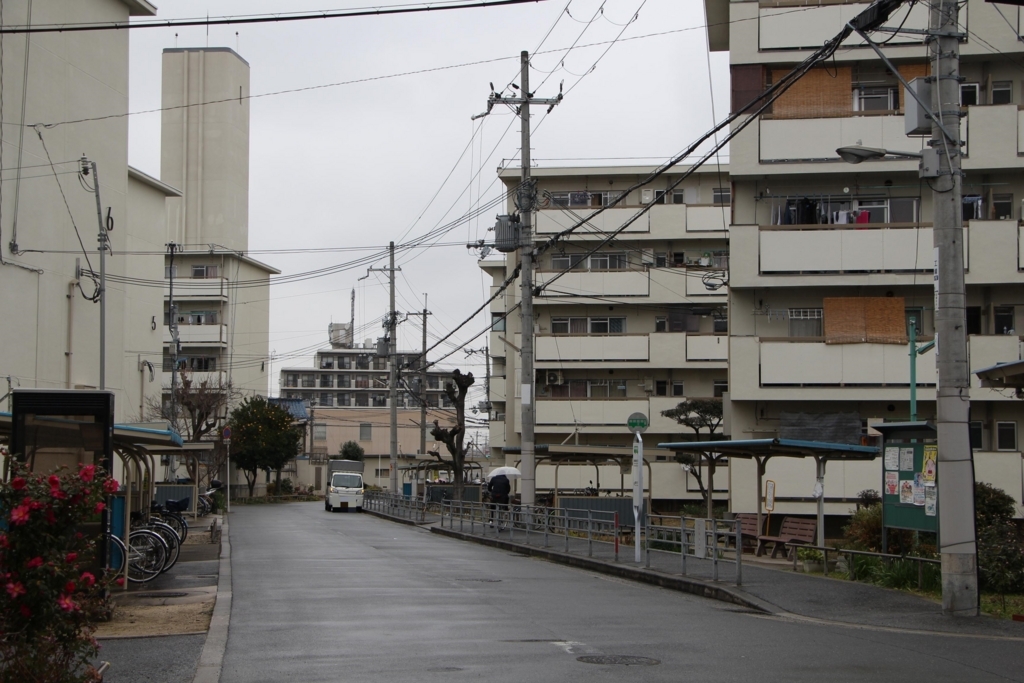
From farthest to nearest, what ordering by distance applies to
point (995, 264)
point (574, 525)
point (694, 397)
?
point (694, 397)
point (995, 264)
point (574, 525)

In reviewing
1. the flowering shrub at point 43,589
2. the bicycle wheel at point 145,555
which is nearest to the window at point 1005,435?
the bicycle wheel at point 145,555

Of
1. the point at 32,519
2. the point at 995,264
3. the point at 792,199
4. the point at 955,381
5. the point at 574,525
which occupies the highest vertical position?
the point at 792,199

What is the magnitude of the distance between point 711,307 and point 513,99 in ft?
66.5

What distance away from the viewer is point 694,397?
4662 cm

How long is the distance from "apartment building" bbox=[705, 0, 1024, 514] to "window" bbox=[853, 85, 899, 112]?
0.14 feet

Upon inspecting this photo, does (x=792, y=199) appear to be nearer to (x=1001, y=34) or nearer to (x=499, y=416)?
(x=1001, y=34)

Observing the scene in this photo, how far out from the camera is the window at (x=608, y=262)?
4912 centimetres

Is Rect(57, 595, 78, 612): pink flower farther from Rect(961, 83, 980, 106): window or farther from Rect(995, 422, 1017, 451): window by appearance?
Rect(961, 83, 980, 106): window

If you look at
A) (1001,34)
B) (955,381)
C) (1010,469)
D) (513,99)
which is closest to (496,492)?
(513,99)

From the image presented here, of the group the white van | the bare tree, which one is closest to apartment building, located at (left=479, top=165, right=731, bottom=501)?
the white van

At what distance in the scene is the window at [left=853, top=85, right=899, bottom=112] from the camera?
1264 inches

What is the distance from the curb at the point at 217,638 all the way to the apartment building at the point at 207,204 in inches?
2076

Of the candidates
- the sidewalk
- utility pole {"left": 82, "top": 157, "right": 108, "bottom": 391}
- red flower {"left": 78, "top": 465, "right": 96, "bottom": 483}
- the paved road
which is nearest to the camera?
red flower {"left": 78, "top": 465, "right": 96, "bottom": 483}

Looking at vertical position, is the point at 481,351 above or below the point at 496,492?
above
